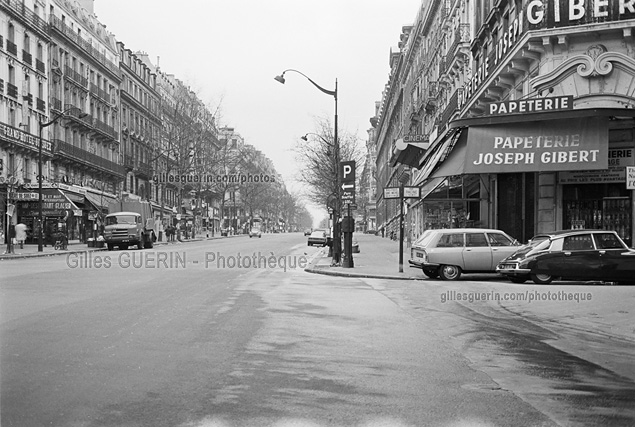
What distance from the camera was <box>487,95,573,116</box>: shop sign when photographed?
2189cm

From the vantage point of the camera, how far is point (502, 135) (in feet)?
76.5

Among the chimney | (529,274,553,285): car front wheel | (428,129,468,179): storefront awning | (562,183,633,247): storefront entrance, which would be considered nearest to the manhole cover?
(529,274,553,285): car front wheel

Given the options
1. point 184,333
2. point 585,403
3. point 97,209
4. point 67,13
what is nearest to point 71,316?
point 184,333

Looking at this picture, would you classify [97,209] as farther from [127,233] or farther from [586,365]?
[586,365]

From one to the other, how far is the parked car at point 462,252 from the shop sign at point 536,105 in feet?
15.4

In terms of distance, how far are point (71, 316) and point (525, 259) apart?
38.6ft

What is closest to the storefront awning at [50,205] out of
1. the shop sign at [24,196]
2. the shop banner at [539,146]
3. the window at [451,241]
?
the shop sign at [24,196]

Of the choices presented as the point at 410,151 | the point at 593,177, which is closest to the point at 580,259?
the point at 593,177

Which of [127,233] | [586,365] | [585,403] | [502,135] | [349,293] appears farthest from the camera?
[127,233]

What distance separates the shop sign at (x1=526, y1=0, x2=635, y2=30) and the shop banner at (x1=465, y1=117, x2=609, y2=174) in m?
3.31

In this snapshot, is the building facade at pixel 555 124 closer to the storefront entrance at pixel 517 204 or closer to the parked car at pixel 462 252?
the storefront entrance at pixel 517 204

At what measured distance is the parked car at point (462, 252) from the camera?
65.7 feet

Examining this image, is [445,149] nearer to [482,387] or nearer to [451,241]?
[451,241]

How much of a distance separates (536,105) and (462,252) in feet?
19.3
